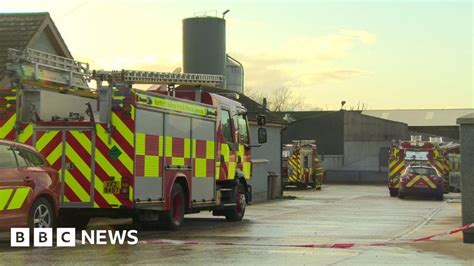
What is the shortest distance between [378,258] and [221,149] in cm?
652

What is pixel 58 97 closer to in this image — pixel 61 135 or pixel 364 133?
pixel 61 135

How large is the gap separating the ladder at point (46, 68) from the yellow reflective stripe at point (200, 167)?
110 inches

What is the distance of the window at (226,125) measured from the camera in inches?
639

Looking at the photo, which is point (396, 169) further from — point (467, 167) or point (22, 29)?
point (467, 167)

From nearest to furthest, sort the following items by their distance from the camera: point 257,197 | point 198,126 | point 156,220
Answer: point 156,220 → point 198,126 → point 257,197

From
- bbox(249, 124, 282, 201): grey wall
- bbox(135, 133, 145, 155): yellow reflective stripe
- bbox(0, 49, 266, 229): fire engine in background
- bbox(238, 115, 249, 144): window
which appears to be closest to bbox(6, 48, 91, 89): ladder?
bbox(0, 49, 266, 229): fire engine in background

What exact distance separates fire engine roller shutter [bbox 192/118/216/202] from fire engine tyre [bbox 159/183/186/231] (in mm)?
552

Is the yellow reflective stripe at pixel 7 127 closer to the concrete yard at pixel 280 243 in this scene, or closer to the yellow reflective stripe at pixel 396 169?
the concrete yard at pixel 280 243

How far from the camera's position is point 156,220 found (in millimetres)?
13648

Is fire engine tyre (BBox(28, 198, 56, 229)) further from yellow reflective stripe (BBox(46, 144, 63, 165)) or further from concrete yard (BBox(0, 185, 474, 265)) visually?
yellow reflective stripe (BBox(46, 144, 63, 165))

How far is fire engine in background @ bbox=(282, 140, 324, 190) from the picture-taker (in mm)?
40812

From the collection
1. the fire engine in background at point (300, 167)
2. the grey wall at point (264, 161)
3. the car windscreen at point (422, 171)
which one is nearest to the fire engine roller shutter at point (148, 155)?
the grey wall at point (264, 161)

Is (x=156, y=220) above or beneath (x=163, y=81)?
beneath

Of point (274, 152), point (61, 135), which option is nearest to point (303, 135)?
point (274, 152)
